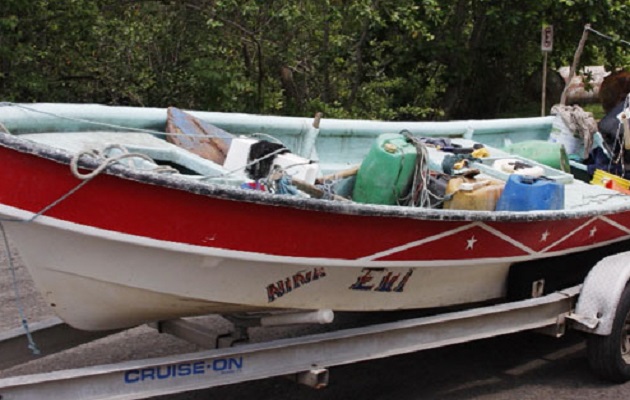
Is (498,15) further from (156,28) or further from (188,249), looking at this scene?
(188,249)

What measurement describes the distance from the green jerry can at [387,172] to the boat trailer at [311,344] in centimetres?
70

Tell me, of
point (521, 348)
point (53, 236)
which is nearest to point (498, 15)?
point (521, 348)

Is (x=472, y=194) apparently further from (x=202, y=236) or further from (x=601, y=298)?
(x=202, y=236)

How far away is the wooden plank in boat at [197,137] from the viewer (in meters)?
5.28

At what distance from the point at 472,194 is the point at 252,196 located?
1.53 meters

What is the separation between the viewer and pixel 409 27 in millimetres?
11086

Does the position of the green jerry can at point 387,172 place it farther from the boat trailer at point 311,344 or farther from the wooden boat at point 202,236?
the boat trailer at point 311,344

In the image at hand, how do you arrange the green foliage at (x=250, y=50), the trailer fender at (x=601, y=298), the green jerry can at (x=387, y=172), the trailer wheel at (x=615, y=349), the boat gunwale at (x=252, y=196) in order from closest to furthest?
the boat gunwale at (x=252, y=196)
the green jerry can at (x=387, y=172)
the trailer fender at (x=601, y=298)
the trailer wheel at (x=615, y=349)
the green foliage at (x=250, y=50)

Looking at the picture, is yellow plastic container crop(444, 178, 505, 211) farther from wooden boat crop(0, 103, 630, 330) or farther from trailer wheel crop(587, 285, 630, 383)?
trailer wheel crop(587, 285, 630, 383)

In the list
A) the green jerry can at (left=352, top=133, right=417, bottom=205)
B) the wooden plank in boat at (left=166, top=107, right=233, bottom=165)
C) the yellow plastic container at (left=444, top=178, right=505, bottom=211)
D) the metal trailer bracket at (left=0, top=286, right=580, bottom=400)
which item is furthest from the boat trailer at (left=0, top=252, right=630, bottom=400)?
the wooden plank in boat at (left=166, top=107, right=233, bottom=165)

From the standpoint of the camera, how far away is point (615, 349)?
212 inches

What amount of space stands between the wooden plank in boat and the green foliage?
4.47 meters

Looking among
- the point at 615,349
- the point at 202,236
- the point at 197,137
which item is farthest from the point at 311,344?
the point at 615,349

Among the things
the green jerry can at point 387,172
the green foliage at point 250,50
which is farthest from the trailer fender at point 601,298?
the green foliage at point 250,50
